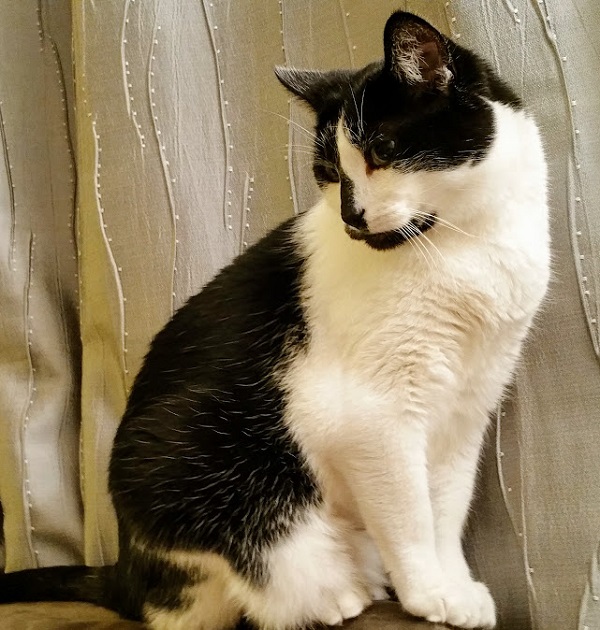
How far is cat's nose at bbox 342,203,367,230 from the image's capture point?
29.5 inches

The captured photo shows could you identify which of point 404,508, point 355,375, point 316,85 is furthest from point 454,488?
point 316,85

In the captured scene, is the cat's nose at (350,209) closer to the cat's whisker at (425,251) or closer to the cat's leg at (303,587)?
the cat's whisker at (425,251)

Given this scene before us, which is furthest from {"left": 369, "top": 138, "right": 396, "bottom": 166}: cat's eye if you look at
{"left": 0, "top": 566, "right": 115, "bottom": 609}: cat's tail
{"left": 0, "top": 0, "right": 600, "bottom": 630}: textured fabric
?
{"left": 0, "top": 566, "right": 115, "bottom": 609}: cat's tail

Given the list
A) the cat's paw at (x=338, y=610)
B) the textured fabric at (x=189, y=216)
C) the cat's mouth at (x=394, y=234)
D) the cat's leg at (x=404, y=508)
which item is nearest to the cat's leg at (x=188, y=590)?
the cat's paw at (x=338, y=610)

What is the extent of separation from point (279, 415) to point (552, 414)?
0.42 meters

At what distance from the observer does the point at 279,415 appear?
0.87 metres

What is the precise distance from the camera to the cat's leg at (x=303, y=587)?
0.84 m

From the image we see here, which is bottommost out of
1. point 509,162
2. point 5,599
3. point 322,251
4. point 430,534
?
point 5,599

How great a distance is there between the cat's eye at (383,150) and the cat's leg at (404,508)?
1.07 ft

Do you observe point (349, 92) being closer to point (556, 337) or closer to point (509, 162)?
point (509, 162)

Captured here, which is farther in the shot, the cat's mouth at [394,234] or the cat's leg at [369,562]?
the cat's leg at [369,562]

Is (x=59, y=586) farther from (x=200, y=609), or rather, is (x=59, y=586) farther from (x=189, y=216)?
(x=189, y=216)

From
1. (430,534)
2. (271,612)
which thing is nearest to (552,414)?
(430,534)

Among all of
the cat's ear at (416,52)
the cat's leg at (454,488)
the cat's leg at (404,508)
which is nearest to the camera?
the cat's ear at (416,52)
